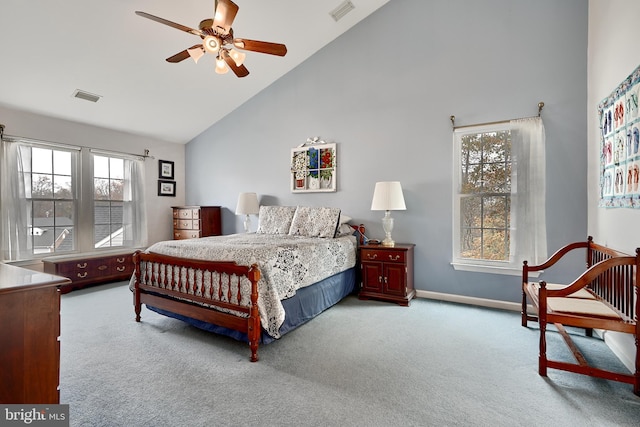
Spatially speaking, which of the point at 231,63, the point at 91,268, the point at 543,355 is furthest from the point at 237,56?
the point at 91,268

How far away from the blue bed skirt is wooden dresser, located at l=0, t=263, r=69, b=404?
49.7 inches

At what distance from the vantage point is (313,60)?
469 centimetres

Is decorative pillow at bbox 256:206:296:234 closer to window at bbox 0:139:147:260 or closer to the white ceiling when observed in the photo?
the white ceiling

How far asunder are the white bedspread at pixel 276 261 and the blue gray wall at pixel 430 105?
1.21m

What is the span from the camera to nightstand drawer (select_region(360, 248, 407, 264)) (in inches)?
143

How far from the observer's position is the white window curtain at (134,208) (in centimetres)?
536

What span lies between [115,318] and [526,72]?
17.2ft

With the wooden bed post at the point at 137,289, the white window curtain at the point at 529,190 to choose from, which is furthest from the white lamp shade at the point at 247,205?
the white window curtain at the point at 529,190

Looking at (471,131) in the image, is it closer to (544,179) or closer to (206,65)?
(544,179)

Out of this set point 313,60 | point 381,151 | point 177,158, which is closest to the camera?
point 381,151

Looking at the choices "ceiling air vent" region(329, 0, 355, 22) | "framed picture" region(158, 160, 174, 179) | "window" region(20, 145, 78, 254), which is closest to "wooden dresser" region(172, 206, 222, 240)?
"framed picture" region(158, 160, 174, 179)

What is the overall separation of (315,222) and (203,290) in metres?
1.81

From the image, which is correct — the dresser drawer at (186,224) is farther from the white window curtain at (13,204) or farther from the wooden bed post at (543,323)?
the wooden bed post at (543,323)

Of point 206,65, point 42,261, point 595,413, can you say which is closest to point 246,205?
point 206,65
